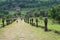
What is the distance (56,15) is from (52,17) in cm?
378

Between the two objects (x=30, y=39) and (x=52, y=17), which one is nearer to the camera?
(x=30, y=39)

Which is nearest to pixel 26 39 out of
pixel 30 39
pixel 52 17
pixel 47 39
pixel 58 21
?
pixel 30 39

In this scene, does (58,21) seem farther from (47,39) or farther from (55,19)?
(47,39)

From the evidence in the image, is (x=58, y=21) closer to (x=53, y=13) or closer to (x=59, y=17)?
(x=59, y=17)

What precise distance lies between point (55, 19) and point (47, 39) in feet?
161

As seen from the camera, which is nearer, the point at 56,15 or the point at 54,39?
the point at 54,39

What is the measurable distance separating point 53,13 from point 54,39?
176 ft

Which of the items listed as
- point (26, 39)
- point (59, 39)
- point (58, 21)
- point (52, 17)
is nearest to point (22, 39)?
point (26, 39)

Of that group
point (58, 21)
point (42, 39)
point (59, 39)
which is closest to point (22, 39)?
point (42, 39)

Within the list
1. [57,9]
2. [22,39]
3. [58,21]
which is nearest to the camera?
[22,39]

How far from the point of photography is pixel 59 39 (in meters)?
19.0

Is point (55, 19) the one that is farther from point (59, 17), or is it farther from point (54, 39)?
point (54, 39)

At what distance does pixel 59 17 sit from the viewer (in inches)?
2591

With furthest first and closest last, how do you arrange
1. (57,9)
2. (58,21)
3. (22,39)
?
(57,9), (58,21), (22,39)
